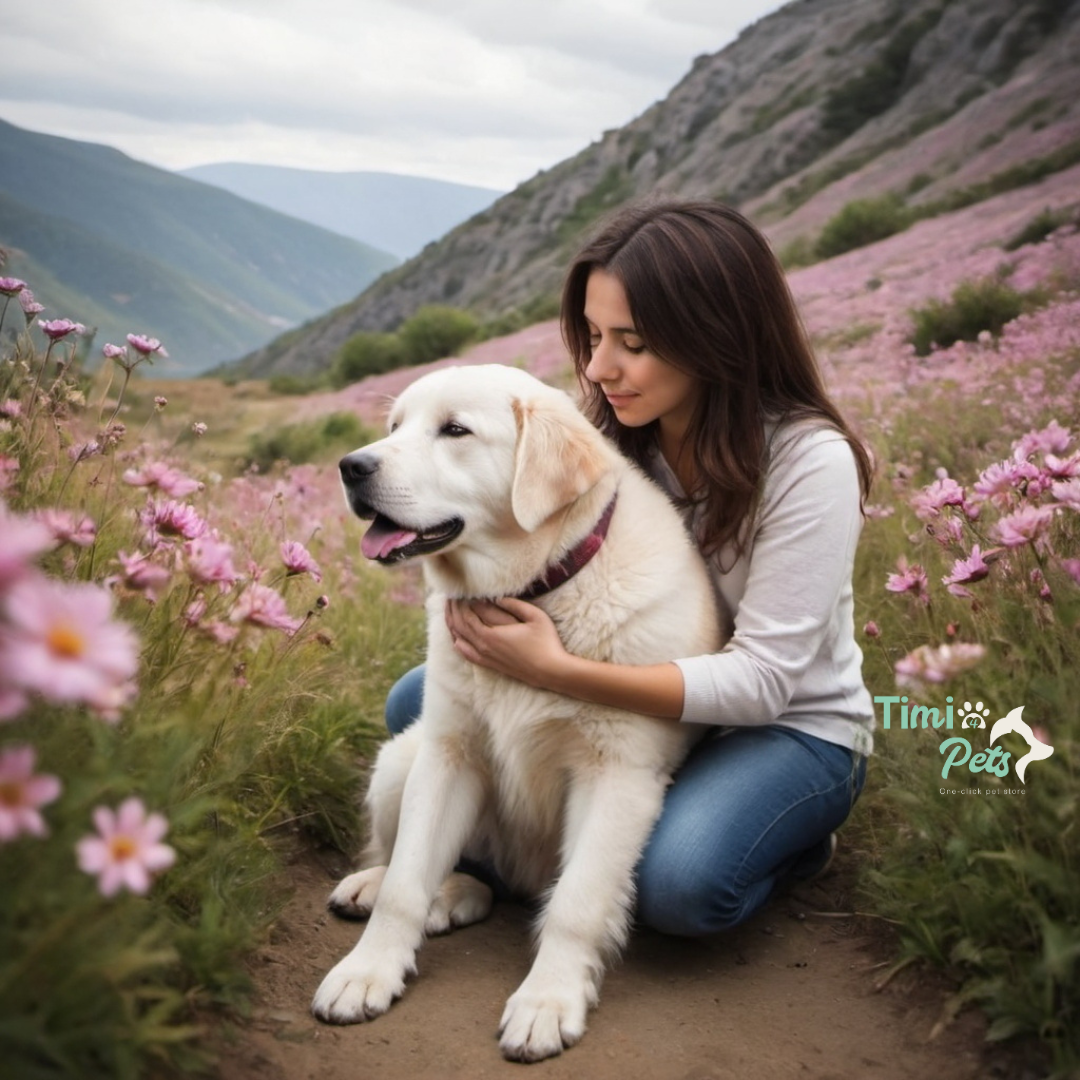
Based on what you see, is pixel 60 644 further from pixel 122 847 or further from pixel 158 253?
pixel 158 253

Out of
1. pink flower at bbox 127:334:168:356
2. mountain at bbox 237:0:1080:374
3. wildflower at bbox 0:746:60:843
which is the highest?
mountain at bbox 237:0:1080:374

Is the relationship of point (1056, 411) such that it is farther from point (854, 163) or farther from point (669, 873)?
point (854, 163)

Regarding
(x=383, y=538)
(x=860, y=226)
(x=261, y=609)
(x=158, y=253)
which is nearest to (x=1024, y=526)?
(x=383, y=538)

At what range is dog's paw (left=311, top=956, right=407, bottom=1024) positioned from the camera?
204 cm

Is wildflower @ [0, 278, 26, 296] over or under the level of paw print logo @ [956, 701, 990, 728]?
over

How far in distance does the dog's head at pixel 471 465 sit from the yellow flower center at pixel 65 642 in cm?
132

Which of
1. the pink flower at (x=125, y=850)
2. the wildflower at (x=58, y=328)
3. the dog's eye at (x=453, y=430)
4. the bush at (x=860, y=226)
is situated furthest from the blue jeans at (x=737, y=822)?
the bush at (x=860, y=226)

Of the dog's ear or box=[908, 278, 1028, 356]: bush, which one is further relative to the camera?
box=[908, 278, 1028, 356]: bush

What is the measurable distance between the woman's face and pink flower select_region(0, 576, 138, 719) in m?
1.88

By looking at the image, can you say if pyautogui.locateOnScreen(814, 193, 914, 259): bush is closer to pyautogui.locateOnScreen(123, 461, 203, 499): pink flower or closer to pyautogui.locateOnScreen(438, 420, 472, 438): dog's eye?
pyautogui.locateOnScreen(438, 420, 472, 438): dog's eye

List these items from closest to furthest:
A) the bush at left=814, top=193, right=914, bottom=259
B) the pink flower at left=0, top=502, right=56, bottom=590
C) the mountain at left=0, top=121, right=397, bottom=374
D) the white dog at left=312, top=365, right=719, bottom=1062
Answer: the pink flower at left=0, top=502, right=56, bottom=590
the white dog at left=312, top=365, right=719, bottom=1062
the bush at left=814, top=193, right=914, bottom=259
the mountain at left=0, top=121, right=397, bottom=374

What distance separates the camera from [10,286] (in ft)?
7.50

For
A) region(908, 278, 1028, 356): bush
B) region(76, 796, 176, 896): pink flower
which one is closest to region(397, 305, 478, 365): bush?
region(908, 278, 1028, 356): bush

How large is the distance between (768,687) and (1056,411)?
242cm
